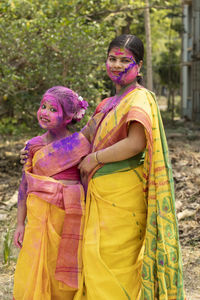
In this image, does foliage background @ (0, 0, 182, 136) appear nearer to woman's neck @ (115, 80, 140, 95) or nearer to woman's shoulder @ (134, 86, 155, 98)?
woman's neck @ (115, 80, 140, 95)

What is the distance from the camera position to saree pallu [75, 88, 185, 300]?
2270 millimetres

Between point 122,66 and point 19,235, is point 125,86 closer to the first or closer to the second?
point 122,66

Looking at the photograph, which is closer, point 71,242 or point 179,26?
point 71,242

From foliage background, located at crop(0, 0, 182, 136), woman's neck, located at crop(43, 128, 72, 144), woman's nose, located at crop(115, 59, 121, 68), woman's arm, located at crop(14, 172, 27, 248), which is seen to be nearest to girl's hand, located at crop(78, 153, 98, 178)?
woman's neck, located at crop(43, 128, 72, 144)

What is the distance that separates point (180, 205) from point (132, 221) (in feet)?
10.4

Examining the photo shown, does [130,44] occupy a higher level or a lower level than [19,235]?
higher

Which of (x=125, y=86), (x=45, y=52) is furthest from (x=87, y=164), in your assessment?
(x=45, y=52)

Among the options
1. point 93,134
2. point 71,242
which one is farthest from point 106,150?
point 71,242

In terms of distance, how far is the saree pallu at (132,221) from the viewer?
227cm

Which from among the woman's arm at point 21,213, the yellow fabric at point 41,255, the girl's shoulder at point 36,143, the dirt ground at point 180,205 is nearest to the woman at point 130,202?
the yellow fabric at point 41,255

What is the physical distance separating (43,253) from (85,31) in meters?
4.90

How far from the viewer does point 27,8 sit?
272 inches

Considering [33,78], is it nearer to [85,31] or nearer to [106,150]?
[85,31]

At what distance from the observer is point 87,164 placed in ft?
7.79
